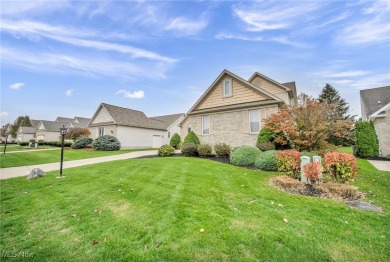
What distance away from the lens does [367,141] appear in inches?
584

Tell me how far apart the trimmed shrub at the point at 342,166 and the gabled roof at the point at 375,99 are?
15416 millimetres

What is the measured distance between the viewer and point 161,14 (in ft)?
35.8

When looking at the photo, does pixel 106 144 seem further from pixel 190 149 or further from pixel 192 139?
pixel 190 149

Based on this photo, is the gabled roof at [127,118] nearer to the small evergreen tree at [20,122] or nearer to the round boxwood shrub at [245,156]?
the round boxwood shrub at [245,156]

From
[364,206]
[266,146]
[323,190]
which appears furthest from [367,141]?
[364,206]

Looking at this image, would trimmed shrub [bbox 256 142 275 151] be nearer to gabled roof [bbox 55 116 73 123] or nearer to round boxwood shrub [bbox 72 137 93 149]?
round boxwood shrub [bbox 72 137 93 149]

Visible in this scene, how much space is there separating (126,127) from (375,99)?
2906 cm

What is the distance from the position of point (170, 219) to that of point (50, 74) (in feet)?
60.8

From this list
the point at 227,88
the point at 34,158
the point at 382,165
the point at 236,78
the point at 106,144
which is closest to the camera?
the point at 382,165

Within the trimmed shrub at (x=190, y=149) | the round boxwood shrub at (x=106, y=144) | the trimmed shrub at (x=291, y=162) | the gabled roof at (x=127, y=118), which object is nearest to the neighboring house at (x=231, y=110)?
the trimmed shrub at (x=190, y=149)

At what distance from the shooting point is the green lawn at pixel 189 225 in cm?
309

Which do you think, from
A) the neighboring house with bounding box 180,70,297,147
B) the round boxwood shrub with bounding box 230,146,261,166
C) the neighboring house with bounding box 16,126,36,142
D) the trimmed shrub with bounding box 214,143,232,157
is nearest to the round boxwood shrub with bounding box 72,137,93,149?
the neighboring house with bounding box 180,70,297,147

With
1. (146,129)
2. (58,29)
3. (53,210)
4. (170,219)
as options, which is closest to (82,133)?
(146,129)

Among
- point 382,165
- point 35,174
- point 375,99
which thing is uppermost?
point 375,99
